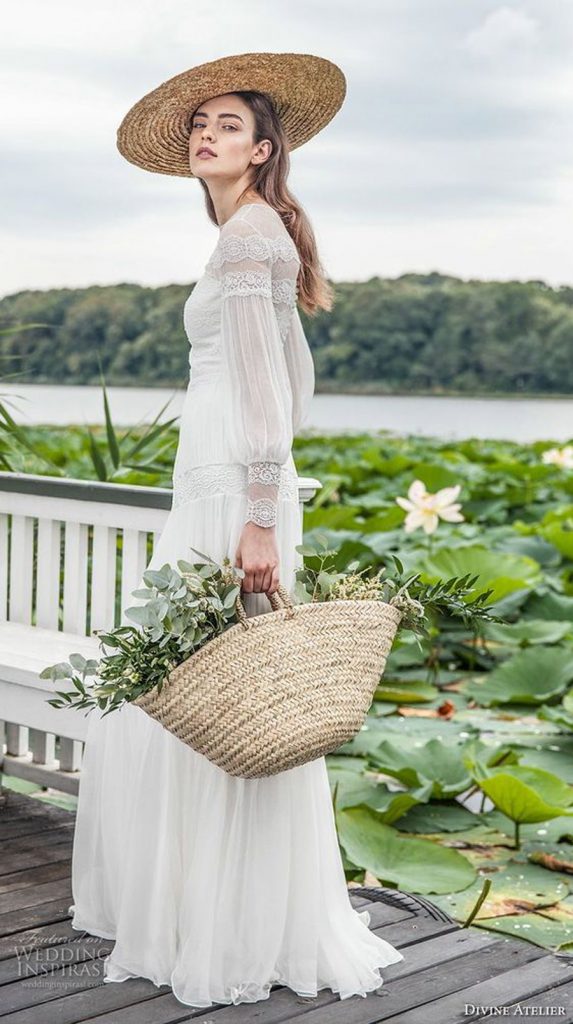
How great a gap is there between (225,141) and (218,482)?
574 mm

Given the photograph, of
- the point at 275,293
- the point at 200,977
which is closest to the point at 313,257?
the point at 275,293

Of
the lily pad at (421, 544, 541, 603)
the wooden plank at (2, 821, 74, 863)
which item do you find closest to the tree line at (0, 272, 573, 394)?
the lily pad at (421, 544, 541, 603)

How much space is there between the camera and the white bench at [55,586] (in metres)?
2.69

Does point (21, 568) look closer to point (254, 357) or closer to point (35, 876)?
point (35, 876)

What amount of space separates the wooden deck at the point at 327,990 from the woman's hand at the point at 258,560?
0.65 m

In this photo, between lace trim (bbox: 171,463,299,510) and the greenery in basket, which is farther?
lace trim (bbox: 171,463,299,510)

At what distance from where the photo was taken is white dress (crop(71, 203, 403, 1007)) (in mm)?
2021

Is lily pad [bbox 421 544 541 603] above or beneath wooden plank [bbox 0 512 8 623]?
beneath

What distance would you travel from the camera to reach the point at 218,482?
83.6 inches

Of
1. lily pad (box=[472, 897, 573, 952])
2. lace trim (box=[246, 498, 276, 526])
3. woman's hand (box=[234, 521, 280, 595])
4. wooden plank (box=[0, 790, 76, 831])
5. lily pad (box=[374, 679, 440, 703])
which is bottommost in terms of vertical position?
lily pad (box=[374, 679, 440, 703])

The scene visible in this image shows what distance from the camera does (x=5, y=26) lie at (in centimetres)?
1161

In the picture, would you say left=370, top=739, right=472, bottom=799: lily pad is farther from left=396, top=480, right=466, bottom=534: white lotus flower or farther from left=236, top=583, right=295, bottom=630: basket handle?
left=396, top=480, right=466, bottom=534: white lotus flower

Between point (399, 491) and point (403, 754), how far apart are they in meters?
5.71

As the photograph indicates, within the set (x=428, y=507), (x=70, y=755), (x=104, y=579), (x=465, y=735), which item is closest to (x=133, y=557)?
(x=104, y=579)
